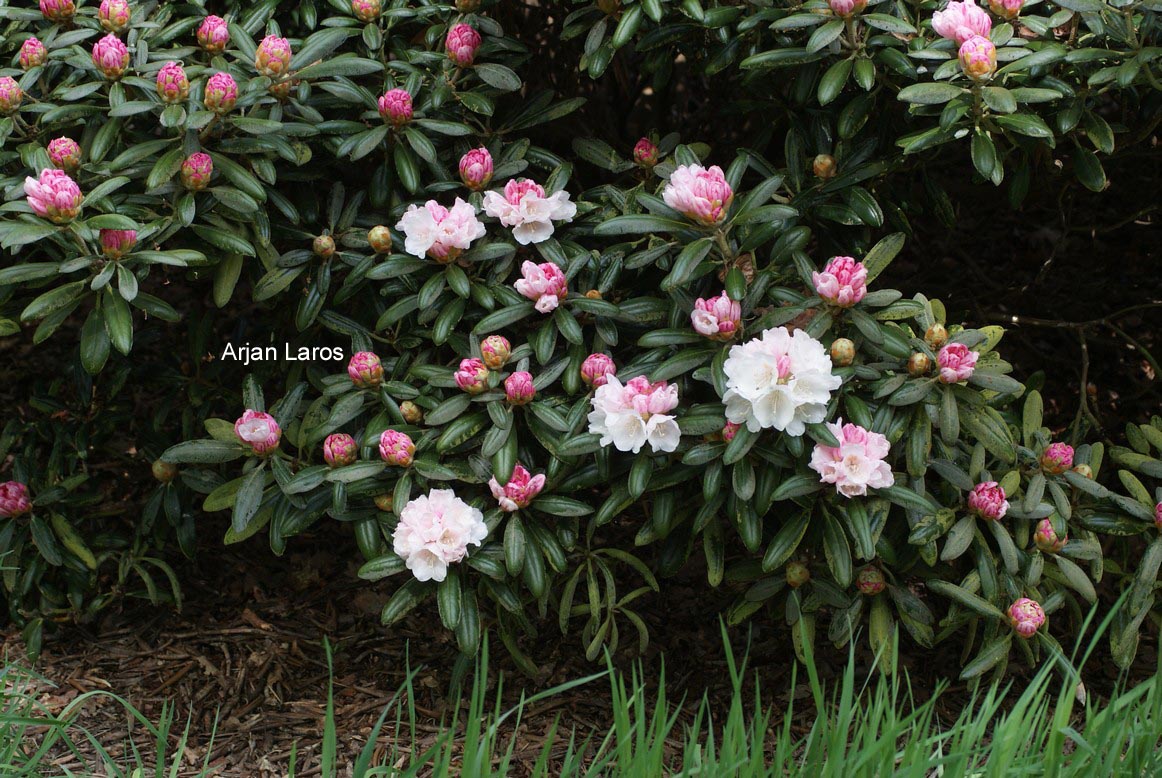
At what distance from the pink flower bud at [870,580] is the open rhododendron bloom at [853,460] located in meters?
0.23

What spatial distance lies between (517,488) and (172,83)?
0.85 m

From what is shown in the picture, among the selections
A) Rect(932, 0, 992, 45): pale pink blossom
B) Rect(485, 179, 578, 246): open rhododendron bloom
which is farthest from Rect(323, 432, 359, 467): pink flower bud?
Rect(932, 0, 992, 45): pale pink blossom

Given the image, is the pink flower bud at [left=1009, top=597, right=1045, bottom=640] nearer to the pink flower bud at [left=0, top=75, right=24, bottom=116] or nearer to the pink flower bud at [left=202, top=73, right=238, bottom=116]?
the pink flower bud at [left=202, top=73, right=238, bottom=116]

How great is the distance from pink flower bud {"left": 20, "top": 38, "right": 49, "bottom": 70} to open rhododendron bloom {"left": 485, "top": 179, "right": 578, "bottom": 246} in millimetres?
794

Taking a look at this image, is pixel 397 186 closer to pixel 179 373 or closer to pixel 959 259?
pixel 179 373

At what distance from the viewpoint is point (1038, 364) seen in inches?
119

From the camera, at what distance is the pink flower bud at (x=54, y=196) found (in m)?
1.67

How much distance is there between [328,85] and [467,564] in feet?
2.81

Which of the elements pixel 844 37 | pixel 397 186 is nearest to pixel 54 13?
pixel 397 186

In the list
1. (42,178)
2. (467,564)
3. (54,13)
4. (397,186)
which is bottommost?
(467,564)

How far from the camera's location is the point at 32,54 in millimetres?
1887

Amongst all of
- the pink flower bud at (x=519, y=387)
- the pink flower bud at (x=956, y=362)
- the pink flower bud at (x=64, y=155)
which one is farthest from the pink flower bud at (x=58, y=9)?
the pink flower bud at (x=956, y=362)

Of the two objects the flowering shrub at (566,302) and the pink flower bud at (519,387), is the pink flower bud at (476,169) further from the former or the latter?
the pink flower bud at (519,387)

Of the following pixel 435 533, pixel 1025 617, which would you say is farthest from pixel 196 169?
pixel 1025 617
